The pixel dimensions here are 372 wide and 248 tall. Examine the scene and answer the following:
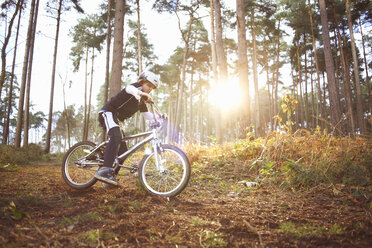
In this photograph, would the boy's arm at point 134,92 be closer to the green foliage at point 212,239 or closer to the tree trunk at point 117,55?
the green foliage at point 212,239

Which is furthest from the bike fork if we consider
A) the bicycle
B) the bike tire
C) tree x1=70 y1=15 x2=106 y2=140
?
tree x1=70 y1=15 x2=106 y2=140

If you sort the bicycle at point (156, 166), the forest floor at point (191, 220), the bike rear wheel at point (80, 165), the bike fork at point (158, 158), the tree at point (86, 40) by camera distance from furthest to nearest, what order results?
1. the tree at point (86, 40)
2. the bike rear wheel at point (80, 165)
3. the bike fork at point (158, 158)
4. the bicycle at point (156, 166)
5. the forest floor at point (191, 220)

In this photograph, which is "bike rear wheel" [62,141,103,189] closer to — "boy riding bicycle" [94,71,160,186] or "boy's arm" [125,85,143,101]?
"boy riding bicycle" [94,71,160,186]

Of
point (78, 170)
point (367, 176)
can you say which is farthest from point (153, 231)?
point (367, 176)

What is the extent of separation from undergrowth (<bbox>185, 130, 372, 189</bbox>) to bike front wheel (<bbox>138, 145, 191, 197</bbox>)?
1.86 m

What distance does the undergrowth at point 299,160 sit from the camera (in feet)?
11.3

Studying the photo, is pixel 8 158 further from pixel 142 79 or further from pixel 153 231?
pixel 153 231

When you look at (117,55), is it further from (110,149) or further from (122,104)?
(110,149)

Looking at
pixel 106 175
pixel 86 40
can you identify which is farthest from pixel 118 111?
pixel 86 40

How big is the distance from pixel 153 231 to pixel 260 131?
315 inches

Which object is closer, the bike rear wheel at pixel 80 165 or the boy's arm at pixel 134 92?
the boy's arm at pixel 134 92

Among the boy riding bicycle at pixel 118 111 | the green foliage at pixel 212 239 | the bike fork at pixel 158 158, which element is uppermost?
the boy riding bicycle at pixel 118 111

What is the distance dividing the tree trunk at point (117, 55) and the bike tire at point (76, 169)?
4.38 m

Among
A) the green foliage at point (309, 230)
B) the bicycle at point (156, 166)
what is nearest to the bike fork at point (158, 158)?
the bicycle at point (156, 166)
